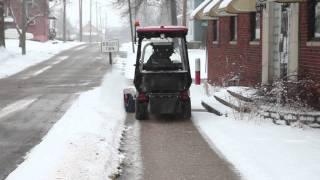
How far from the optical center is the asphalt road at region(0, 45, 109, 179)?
10.4 meters

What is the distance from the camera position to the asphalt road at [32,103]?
10.4 m

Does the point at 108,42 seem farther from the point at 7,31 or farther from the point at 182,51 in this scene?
the point at 7,31

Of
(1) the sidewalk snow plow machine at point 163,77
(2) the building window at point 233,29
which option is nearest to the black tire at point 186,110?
(1) the sidewalk snow plow machine at point 163,77

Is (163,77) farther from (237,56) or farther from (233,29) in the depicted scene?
(233,29)

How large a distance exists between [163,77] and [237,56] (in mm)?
5335

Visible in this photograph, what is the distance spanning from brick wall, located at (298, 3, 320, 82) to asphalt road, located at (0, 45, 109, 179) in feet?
18.5

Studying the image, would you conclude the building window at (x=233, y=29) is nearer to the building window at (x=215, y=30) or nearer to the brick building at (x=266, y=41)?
the brick building at (x=266, y=41)

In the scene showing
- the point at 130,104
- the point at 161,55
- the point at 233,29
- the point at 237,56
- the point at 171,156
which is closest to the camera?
the point at 171,156

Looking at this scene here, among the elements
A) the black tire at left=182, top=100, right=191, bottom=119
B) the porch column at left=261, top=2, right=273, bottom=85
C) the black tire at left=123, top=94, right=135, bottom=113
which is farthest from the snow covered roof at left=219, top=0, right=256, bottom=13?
the black tire at left=123, top=94, right=135, bottom=113

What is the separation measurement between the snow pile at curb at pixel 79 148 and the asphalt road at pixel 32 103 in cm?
32

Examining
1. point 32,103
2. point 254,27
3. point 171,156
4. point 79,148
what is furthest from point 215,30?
point 79,148

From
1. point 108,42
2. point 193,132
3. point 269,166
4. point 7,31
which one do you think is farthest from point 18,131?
point 7,31

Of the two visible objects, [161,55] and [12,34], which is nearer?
[161,55]

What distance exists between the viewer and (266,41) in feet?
48.7
